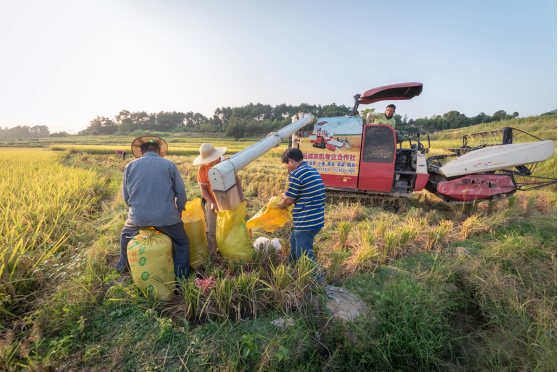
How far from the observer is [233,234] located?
2527 mm

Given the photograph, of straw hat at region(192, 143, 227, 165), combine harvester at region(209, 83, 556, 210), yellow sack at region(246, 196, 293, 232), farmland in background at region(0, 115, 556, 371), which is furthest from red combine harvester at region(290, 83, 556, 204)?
straw hat at region(192, 143, 227, 165)

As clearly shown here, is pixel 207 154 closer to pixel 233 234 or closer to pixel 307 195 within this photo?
pixel 233 234

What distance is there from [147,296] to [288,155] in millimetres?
2021

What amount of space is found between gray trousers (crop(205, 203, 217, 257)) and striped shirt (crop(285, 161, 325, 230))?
116 centimetres

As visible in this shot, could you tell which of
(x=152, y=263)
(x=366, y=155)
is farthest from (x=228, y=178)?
(x=366, y=155)

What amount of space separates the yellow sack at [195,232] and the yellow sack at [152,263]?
45cm

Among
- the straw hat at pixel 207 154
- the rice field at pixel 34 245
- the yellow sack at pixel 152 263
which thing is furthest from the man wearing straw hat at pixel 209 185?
the rice field at pixel 34 245

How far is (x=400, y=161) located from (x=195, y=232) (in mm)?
5018

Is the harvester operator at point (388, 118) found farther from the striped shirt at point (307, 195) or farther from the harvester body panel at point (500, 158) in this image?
the striped shirt at point (307, 195)

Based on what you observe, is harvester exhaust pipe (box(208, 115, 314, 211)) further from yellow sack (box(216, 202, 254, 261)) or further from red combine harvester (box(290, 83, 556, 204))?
red combine harvester (box(290, 83, 556, 204))

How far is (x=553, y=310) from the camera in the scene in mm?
2154

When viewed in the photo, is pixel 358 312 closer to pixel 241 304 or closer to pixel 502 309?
pixel 241 304

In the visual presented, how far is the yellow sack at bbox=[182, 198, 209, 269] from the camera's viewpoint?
2668 mm

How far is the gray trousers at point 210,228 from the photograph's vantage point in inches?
114
